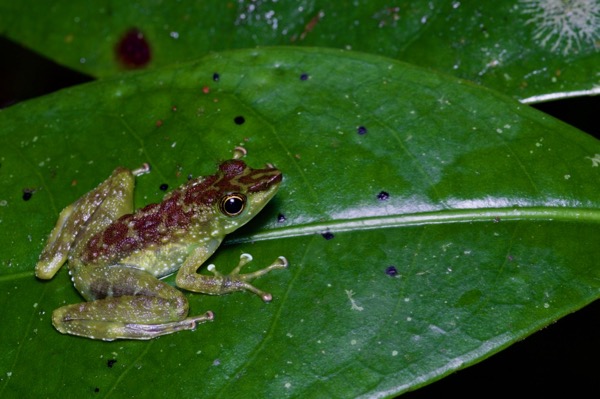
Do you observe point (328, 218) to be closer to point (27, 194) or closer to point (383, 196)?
point (383, 196)

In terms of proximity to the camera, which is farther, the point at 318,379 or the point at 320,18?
the point at 320,18

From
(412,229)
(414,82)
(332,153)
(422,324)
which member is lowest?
(422,324)

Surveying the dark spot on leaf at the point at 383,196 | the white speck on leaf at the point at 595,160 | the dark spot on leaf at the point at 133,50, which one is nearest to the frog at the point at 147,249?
the dark spot on leaf at the point at 383,196

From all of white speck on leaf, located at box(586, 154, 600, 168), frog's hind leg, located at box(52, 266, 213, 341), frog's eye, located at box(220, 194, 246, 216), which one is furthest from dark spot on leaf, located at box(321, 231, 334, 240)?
white speck on leaf, located at box(586, 154, 600, 168)

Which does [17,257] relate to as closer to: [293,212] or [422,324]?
[293,212]

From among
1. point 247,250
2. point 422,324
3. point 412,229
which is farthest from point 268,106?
point 422,324

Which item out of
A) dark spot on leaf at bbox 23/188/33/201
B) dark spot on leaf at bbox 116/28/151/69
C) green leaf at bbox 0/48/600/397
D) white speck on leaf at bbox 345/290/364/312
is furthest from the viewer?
dark spot on leaf at bbox 116/28/151/69

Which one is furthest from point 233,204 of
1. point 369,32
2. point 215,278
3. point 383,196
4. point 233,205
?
point 369,32

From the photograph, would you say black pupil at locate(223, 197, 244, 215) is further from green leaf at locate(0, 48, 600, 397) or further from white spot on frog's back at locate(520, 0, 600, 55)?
white spot on frog's back at locate(520, 0, 600, 55)
